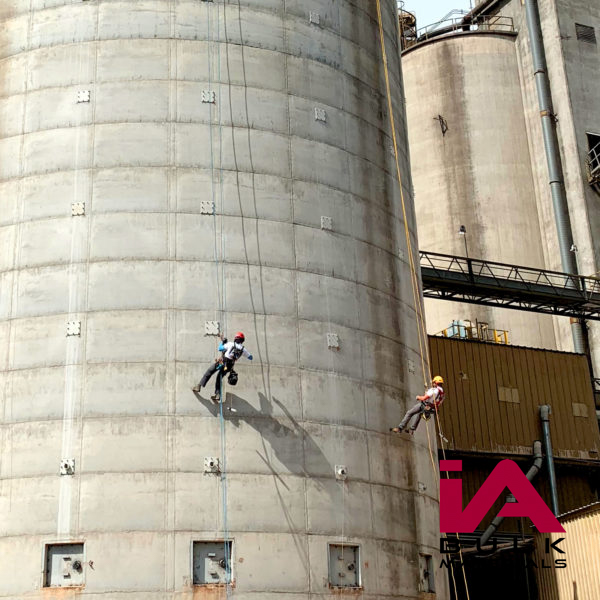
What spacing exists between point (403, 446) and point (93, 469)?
26.3 feet

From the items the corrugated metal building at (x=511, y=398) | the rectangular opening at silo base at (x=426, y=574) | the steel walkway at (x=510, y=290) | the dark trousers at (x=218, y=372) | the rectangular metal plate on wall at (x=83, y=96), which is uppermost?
the steel walkway at (x=510, y=290)

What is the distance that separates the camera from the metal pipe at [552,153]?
52.3 metres

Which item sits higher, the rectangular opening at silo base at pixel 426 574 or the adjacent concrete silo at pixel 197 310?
the adjacent concrete silo at pixel 197 310

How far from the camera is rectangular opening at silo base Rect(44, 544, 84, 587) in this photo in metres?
21.3

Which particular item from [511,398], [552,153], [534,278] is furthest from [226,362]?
[552,153]

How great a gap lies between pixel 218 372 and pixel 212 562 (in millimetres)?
4230

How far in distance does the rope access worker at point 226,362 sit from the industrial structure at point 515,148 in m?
32.1

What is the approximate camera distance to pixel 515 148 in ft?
187

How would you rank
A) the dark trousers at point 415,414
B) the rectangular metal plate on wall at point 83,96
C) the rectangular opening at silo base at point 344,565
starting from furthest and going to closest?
the rectangular metal plate on wall at point 83,96
the dark trousers at point 415,414
the rectangular opening at silo base at point 344,565

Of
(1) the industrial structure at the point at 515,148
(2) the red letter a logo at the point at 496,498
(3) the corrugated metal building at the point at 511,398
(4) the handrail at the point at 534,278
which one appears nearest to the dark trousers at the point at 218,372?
(2) the red letter a logo at the point at 496,498

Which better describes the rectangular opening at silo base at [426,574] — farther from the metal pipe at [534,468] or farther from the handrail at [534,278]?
the handrail at [534,278]

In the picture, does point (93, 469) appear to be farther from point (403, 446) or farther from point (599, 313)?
point (599, 313)

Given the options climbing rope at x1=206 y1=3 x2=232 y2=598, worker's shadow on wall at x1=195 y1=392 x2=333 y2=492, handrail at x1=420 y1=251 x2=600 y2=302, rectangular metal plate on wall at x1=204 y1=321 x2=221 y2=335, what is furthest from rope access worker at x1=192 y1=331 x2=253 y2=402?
handrail at x1=420 y1=251 x2=600 y2=302

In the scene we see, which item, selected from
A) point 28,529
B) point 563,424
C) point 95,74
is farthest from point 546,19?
point 28,529
